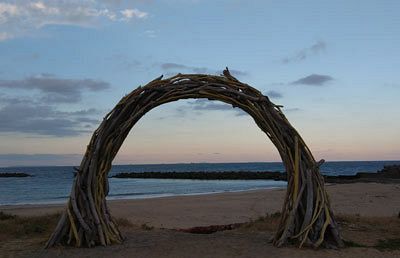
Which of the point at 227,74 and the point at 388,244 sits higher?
the point at 227,74

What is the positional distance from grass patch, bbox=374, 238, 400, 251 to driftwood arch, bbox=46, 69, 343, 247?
0.74 meters

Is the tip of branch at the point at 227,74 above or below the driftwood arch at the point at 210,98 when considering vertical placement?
above

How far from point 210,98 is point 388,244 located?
410cm

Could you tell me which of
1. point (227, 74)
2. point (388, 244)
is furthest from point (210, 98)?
point (388, 244)

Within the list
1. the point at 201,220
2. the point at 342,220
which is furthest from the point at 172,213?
the point at 342,220

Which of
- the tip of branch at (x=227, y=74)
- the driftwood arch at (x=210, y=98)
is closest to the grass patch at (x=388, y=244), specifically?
the driftwood arch at (x=210, y=98)

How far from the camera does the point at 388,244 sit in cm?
912

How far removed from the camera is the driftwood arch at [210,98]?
347 inches

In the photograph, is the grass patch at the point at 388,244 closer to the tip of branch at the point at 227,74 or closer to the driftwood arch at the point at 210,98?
the driftwood arch at the point at 210,98

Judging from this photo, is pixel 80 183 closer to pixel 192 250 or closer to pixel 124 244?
pixel 124 244

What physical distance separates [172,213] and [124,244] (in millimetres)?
9134

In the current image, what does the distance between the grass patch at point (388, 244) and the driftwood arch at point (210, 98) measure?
0.74 m

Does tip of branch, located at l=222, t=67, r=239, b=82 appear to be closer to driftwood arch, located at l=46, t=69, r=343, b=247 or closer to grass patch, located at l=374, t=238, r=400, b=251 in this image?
driftwood arch, located at l=46, t=69, r=343, b=247

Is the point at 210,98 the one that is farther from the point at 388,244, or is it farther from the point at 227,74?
the point at 388,244
